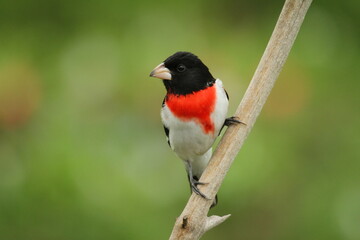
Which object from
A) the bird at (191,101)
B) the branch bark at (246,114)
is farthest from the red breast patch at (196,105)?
the branch bark at (246,114)

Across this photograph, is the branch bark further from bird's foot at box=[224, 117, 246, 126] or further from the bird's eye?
the bird's eye

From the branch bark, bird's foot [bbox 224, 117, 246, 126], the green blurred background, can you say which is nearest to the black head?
bird's foot [bbox 224, 117, 246, 126]

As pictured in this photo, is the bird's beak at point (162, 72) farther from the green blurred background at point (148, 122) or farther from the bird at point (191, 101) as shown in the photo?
the green blurred background at point (148, 122)

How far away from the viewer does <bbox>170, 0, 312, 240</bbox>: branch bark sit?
193 cm

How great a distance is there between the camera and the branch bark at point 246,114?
6.32 feet

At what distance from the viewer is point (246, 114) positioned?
2.01 metres

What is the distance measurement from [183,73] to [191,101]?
10 cm

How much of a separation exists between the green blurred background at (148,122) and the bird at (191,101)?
0.70 meters

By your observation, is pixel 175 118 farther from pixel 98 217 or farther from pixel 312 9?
pixel 312 9

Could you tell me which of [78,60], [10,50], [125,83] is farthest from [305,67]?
[10,50]

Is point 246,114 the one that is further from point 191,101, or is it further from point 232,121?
point 191,101

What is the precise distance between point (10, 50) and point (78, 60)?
37 cm

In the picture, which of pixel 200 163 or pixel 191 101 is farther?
pixel 200 163

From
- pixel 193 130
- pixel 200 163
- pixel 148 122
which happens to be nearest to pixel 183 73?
pixel 193 130
